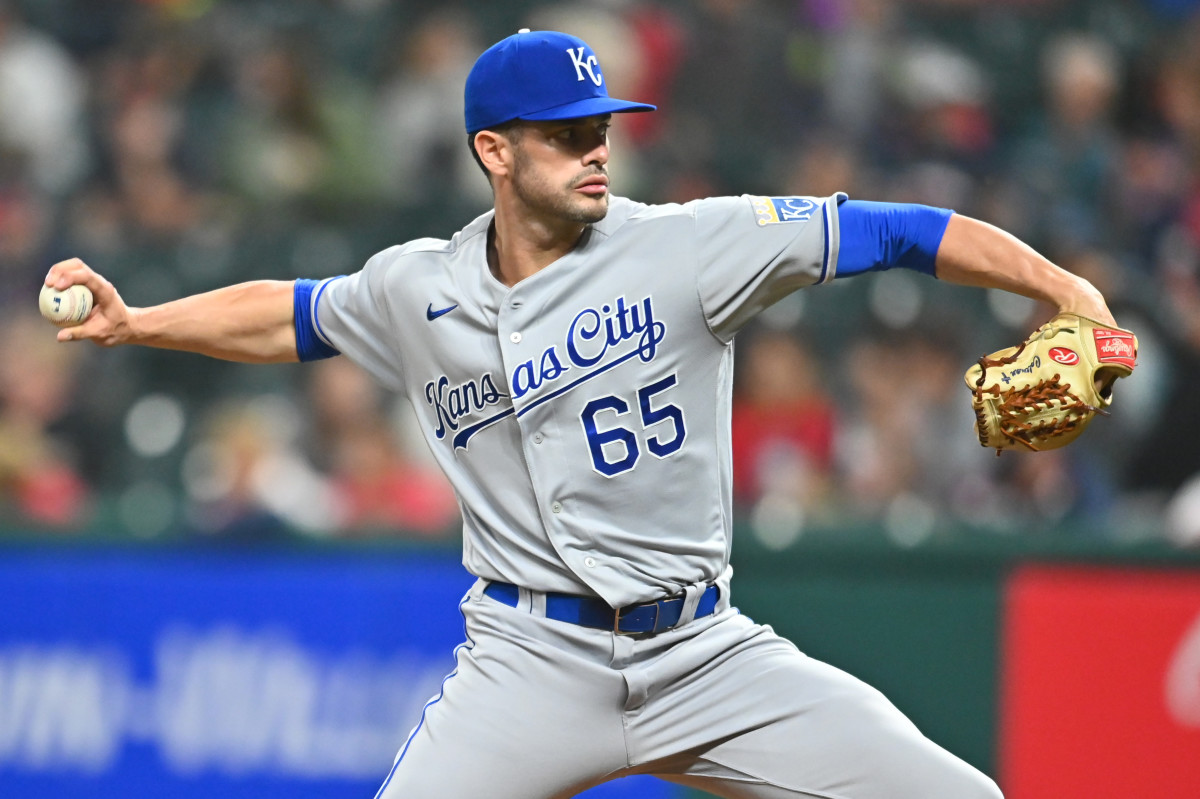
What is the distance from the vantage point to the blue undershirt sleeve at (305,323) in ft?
11.9

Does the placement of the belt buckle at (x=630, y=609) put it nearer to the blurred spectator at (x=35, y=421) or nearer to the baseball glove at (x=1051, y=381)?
the baseball glove at (x=1051, y=381)

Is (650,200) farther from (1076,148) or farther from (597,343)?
(597,343)

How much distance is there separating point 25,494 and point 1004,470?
4122 millimetres

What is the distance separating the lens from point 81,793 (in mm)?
5762

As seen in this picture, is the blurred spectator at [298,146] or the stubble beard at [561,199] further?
the blurred spectator at [298,146]

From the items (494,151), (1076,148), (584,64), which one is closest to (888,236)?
(584,64)

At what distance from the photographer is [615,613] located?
328cm

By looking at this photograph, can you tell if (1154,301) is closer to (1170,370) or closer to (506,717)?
(1170,370)

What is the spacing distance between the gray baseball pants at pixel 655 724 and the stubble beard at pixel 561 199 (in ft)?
2.67

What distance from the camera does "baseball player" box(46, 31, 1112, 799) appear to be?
3.18m

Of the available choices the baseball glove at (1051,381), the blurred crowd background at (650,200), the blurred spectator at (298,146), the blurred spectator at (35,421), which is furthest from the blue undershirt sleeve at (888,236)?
the blurred spectator at (298,146)

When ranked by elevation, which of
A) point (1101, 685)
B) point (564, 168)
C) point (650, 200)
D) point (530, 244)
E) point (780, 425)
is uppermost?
point (650, 200)

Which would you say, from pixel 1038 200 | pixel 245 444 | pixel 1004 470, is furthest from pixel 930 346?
pixel 245 444

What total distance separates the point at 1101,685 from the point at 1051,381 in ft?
7.37
